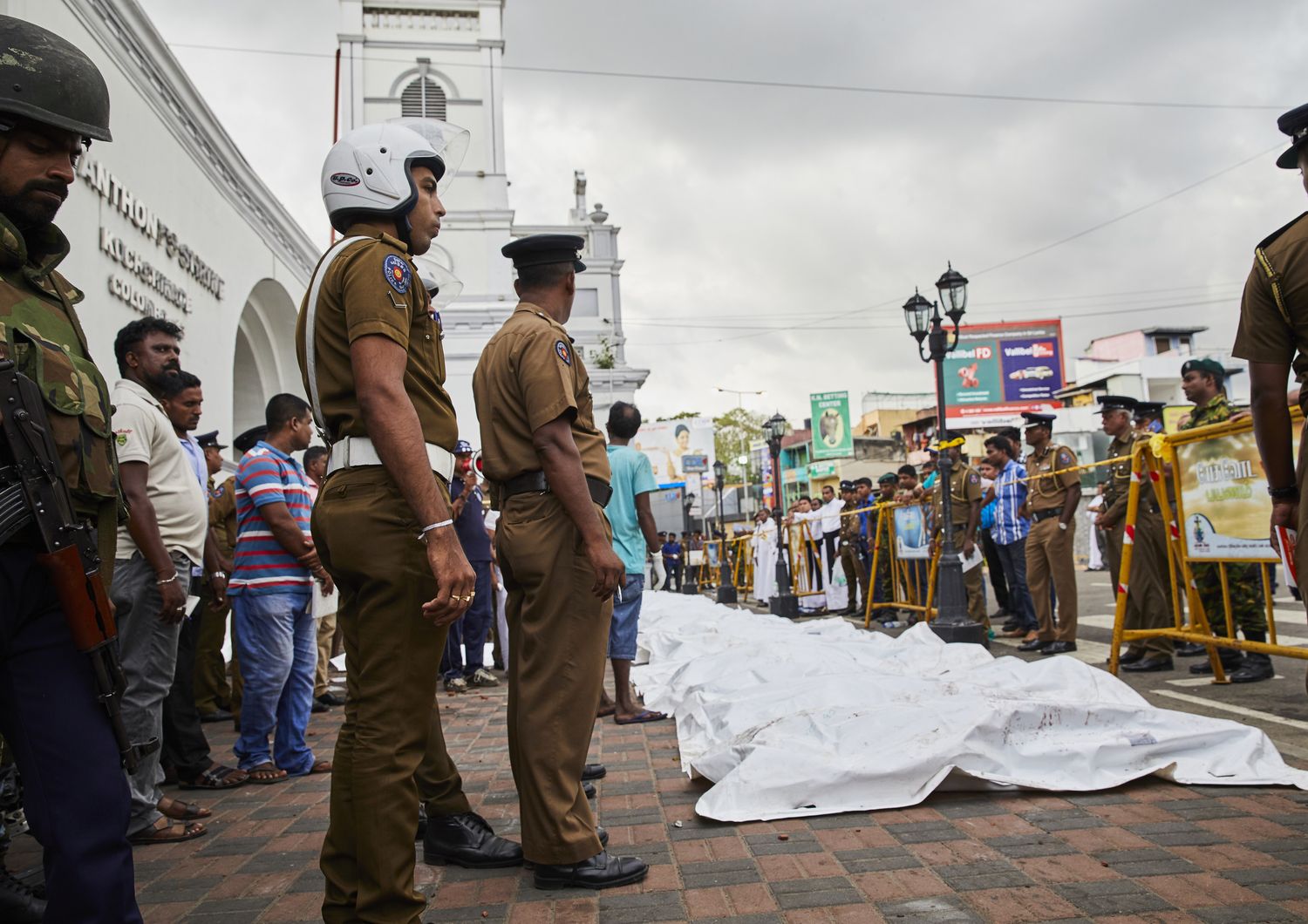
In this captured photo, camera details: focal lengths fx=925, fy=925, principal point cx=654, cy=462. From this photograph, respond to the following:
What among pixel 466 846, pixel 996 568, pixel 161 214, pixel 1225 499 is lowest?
pixel 466 846

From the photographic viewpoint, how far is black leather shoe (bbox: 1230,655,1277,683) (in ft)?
18.1

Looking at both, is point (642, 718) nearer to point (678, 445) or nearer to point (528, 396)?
point (528, 396)

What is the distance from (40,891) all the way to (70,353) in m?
1.73

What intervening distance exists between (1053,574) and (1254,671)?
2000 mm

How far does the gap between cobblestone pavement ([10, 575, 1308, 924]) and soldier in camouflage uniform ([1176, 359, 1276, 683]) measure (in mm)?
2042

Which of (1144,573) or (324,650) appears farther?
Answer: (324,650)

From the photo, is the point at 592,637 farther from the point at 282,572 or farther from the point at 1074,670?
the point at 1074,670

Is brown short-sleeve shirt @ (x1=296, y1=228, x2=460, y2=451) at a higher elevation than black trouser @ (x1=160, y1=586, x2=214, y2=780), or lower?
higher

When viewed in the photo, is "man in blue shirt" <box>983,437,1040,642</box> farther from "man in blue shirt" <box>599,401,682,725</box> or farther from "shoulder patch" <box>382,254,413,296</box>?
"shoulder patch" <box>382,254,413,296</box>

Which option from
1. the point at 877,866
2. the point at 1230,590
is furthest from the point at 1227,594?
the point at 877,866

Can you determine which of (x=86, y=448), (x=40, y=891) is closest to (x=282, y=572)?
(x=40, y=891)

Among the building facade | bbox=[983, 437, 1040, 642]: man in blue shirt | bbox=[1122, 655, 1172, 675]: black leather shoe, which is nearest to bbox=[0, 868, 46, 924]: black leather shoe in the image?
the building facade

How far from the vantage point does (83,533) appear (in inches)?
68.5

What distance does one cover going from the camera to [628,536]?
5375mm
